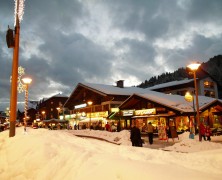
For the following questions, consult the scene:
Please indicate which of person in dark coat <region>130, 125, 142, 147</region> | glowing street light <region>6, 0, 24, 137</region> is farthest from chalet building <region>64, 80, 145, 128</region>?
glowing street light <region>6, 0, 24, 137</region>

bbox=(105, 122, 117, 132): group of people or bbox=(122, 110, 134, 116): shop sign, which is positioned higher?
bbox=(122, 110, 134, 116): shop sign

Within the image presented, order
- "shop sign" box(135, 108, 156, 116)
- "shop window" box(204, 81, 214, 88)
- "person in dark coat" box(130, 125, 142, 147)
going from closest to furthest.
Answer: "person in dark coat" box(130, 125, 142, 147)
"shop sign" box(135, 108, 156, 116)
"shop window" box(204, 81, 214, 88)

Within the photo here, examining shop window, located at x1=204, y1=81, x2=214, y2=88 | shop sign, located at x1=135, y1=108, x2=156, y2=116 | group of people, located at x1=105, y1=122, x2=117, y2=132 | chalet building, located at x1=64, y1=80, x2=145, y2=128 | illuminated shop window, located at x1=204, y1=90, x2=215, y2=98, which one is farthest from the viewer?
shop window, located at x1=204, y1=81, x2=214, y2=88

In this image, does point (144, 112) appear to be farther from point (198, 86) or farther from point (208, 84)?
point (208, 84)

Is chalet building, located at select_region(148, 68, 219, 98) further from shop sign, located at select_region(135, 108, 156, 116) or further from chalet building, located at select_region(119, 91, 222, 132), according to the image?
shop sign, located at select_region(135, 108, 156, 116)

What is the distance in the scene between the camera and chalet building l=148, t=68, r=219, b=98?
5397 centimetres

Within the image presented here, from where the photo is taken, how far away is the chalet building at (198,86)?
5397 centimetres

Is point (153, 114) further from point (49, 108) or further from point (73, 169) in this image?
point (49, 108)

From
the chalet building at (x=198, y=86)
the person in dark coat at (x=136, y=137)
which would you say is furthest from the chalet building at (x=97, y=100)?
the person in dark coat at (x=136, y=137)

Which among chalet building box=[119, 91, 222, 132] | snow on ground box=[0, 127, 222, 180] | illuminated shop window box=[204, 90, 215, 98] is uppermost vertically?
illuminated shop window box=[204, 90, 215, 98]

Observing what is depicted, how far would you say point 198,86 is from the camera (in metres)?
56.9

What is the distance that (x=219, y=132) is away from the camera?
26.8 meters

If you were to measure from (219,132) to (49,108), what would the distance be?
2762 inches

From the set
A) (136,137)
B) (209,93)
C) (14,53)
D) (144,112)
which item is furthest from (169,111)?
(209,93)
